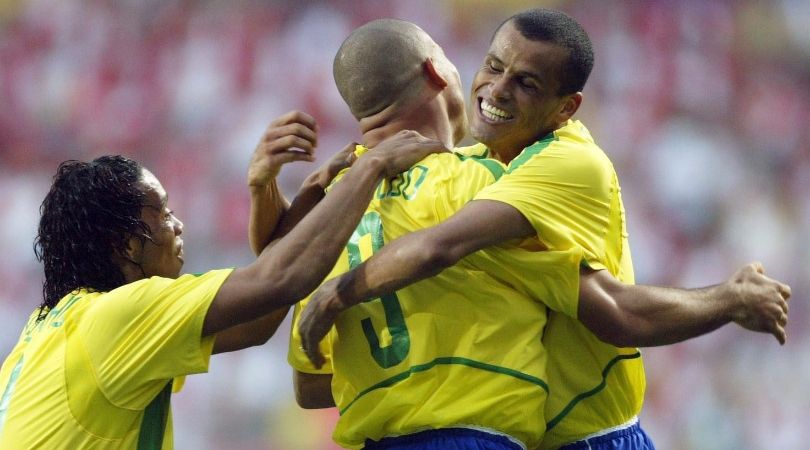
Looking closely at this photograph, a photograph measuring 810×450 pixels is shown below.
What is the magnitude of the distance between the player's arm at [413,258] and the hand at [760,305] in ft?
2.13

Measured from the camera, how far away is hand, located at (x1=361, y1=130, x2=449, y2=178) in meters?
3.41

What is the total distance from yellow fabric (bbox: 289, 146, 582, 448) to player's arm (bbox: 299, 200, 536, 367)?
0.14 metres

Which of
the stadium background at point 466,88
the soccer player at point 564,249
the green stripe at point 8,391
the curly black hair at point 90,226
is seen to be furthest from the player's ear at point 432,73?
the stadium background at point 466,88

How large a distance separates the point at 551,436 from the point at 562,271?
1.82 ft

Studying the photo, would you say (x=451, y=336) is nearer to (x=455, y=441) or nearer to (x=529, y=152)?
(x=455, y=441)

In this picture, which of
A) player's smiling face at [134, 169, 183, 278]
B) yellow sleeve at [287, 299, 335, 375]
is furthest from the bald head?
player's smiling face at [134, 169, 183, 278]

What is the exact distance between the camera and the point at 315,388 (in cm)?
395

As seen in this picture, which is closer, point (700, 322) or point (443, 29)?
point (700, 322)

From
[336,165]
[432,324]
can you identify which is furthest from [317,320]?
[336,165]

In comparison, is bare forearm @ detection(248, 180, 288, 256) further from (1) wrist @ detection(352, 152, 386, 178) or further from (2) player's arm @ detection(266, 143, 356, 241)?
(1) wrist @ detection(352, 152, 386, 178)

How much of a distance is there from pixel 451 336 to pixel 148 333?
2.90 feet

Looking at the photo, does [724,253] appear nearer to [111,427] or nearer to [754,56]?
[754,56]

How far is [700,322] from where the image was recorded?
3352 mm

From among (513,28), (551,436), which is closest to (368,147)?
Result: (513,28)
